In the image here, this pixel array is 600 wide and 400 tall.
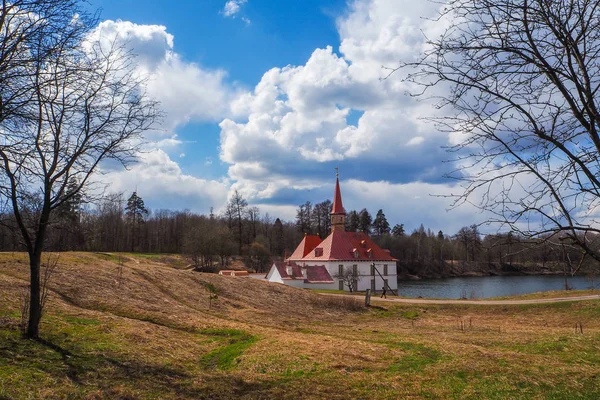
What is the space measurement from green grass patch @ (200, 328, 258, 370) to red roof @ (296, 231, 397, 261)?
4247 cm

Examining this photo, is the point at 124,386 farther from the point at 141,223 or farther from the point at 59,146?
the point at 141,223

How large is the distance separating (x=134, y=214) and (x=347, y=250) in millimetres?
51645

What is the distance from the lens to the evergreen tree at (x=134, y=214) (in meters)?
86.2

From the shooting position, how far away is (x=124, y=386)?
6570 mm

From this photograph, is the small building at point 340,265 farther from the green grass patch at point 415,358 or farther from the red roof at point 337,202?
the green grass patch at point 415,358

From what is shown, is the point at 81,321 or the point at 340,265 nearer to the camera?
the point at 81,321

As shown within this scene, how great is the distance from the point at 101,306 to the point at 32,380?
772 centimetres

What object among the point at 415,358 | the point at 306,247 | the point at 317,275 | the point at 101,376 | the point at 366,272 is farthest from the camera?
the point at 306,247

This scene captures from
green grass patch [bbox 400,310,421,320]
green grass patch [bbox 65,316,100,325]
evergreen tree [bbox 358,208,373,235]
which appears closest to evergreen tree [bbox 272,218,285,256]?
evergreen tree [bbox 358,208,373,235]

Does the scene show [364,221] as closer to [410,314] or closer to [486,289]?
[486,289]

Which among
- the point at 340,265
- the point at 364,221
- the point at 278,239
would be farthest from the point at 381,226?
the point at 340,265

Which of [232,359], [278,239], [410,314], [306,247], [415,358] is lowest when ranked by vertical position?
[410,314]

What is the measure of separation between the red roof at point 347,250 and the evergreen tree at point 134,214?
148 feet

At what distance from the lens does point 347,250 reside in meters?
56.0
